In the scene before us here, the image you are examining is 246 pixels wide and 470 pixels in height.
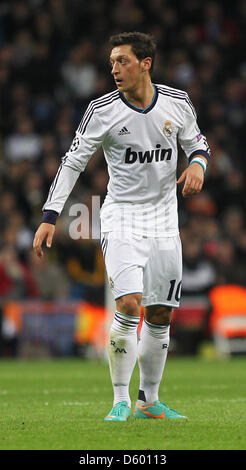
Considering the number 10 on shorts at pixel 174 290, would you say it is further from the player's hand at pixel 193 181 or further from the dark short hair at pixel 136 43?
the dark short hair at pixel 136 43

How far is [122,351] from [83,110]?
12.6 meters

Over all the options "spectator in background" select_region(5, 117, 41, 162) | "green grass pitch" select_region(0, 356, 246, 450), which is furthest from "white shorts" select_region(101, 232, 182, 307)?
"spectator in background" select_region(5, 117, 41, 162)

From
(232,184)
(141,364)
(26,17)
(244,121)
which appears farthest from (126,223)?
(26,17)

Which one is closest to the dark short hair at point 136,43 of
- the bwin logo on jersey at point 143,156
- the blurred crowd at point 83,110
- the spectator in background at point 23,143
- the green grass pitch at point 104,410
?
the bwin logo on jersey at point 143,156

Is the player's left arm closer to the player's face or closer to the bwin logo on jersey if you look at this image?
the bwin logo on jersey

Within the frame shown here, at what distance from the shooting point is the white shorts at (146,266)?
6.27 m

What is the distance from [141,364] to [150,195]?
1.10 metres

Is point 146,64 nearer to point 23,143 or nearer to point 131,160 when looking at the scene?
point 131,160

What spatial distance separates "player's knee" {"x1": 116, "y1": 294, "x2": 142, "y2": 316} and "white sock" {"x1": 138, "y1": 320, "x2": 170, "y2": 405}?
429 mm

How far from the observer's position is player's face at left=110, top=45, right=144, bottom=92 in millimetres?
6414

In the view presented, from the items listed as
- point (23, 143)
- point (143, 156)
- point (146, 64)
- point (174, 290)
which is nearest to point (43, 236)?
point (143, 156)

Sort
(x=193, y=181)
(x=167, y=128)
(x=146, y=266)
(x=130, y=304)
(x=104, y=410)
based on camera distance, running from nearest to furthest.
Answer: (x=130, y=304), (x=193, y=181), (x=146, y=266), (x=167, y=128), (x=104, y=410)

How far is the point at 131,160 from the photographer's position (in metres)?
6.48

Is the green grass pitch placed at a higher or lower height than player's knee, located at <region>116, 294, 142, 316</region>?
lower
